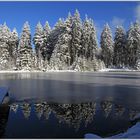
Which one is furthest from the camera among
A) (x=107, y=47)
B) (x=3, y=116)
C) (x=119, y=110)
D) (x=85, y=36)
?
(x=107, y=47)

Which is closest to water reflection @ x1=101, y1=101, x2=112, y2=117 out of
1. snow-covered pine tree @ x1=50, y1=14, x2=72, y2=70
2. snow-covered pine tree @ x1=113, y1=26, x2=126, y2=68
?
snow-covered pine tree @ x1=50, y1=14, x2=72, y2=70

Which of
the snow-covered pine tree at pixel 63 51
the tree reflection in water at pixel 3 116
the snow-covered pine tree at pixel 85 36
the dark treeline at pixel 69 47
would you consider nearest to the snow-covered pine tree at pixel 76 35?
the dark treeline at pixel 69 47

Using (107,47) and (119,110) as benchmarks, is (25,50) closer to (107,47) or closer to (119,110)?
(107,47)

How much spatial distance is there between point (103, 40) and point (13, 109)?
70.7 m

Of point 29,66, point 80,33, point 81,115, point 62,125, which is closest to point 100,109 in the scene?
point 81,115

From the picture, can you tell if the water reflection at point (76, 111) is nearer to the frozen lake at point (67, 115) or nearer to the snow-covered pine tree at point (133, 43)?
the frozen lake at point (67, 115)

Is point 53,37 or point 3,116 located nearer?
point 3,116

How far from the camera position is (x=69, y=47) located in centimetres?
7350

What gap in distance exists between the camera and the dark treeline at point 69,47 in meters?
65.9

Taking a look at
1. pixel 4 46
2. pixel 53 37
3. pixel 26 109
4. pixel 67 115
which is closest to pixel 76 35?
pixel 53 37

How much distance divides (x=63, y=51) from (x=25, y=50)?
30.1 feet

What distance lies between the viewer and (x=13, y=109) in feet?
45.4

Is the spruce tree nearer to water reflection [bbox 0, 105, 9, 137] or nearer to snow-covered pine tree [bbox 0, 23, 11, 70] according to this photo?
snow-covered pine tree [bbox 0, 23, 11, 70]

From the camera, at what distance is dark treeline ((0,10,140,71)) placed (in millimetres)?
65938
